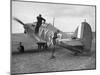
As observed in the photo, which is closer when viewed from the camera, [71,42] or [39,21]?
[39,21]

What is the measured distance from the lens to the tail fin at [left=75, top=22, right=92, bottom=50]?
2676 millimetres

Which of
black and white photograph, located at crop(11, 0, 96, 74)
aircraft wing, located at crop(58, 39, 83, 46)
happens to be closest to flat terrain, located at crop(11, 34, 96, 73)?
black and white photograph, located at crop(11, 0, 96, 74)

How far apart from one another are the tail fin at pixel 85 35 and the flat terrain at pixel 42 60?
82mm

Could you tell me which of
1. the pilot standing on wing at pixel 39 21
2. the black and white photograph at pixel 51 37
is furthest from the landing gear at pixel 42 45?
the pilot standing on wing at pixel 39 21

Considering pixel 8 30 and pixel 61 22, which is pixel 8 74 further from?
pixel 61 22

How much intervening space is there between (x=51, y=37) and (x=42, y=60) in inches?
13.3

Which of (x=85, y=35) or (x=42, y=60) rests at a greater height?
(x=85, y=35)

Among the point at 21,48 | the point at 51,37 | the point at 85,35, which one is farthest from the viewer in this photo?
the point at 85,35

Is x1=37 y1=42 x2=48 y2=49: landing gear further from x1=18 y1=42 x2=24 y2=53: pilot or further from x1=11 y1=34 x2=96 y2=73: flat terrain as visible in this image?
x1=18 y1=42 x2=24 y2=53: pilot

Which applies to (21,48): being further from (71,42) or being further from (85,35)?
(85,35)

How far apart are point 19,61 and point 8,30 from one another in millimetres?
420

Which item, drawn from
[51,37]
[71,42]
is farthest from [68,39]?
[51,37]

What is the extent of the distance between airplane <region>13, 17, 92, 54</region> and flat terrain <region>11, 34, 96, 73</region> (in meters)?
0.07

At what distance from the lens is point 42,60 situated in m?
2.47
